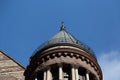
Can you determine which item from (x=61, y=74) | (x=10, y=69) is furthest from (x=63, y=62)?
(x=10, y=69)

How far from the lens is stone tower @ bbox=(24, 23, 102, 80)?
25906 mm

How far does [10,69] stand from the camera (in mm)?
29562

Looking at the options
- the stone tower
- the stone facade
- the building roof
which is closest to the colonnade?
the stone tower

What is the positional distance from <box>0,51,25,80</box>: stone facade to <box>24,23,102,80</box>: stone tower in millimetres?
1201

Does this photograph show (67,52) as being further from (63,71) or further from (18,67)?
(18,67)

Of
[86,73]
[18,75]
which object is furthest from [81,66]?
[18,75]

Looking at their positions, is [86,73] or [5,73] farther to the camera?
[5,73]

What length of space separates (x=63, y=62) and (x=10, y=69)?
499 centimetres

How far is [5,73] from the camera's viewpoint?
96.2ft

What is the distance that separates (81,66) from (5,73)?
229 inches

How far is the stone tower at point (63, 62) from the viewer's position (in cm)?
2591

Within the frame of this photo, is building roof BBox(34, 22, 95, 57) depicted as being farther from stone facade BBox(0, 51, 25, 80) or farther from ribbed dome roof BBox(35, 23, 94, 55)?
stone facade BBox(0, 51, 25, 80)

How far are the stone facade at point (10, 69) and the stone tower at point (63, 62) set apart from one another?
120cm

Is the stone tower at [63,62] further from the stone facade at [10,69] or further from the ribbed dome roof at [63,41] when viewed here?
the stone facade at [10,69]
